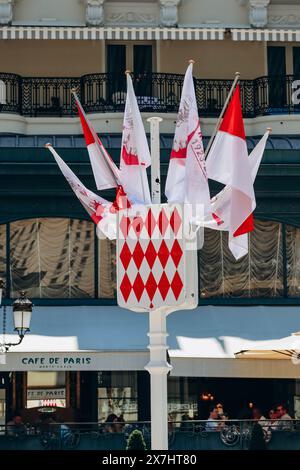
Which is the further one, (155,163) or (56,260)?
(56,260)

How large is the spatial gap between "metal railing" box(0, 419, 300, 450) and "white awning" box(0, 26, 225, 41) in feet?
32.3

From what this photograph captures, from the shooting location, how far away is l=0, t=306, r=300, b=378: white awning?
29.5m

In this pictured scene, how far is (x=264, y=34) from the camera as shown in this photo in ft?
112

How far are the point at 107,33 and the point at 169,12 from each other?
→ 175 centimetres

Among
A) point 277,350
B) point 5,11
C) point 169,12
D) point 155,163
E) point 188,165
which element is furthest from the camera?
point 169,12

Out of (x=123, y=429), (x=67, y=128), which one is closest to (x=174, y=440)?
(x=123, y=429)

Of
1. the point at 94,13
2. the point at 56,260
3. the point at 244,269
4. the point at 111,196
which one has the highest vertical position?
the point at 94,13

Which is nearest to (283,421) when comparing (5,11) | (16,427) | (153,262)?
(16,427)

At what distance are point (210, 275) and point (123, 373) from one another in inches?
118

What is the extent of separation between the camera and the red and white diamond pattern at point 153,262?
19031 mm

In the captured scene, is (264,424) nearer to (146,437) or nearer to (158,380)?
(146,437)

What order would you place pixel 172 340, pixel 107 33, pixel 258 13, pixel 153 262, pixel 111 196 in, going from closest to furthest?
pixel 153 262
pixel 172 340
pixel 111 196
pixel 107 33
pixel 258 13

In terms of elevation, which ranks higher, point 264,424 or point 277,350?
point 277,350

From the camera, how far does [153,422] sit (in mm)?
18875
